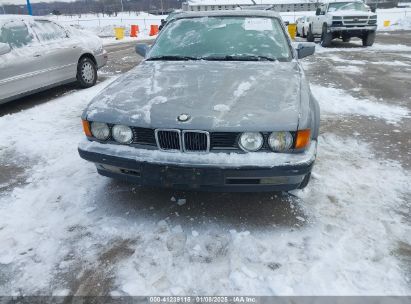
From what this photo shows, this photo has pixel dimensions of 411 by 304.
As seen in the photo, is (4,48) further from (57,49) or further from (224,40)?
(224,40)

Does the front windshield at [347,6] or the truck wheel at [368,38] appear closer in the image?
the truck wheel at [368,38]

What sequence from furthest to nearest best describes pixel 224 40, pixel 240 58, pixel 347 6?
1. pixel 347 6
2. pixel 224 40
3. pixel 240 58

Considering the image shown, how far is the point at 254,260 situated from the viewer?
95.5 inches

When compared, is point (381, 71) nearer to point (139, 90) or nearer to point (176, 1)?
point (139, 90)

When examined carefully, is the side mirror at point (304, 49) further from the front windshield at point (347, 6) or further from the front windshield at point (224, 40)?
the front windshield at point (347, 6)

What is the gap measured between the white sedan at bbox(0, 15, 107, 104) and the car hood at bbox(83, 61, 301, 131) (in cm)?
356

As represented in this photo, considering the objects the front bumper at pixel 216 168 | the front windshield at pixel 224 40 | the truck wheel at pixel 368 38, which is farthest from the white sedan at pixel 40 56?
the truck wheel at pixel 368 38

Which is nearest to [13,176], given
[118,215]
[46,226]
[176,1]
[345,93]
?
[46,226]

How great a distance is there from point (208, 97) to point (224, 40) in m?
A: 1.34

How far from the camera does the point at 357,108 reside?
5.75 m

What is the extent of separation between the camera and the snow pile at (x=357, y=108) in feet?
17.7

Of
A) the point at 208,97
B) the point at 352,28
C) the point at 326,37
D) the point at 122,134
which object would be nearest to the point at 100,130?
the point at 122,134

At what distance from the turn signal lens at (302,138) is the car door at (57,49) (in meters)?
5.83

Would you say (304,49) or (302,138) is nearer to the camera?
(302,138)
